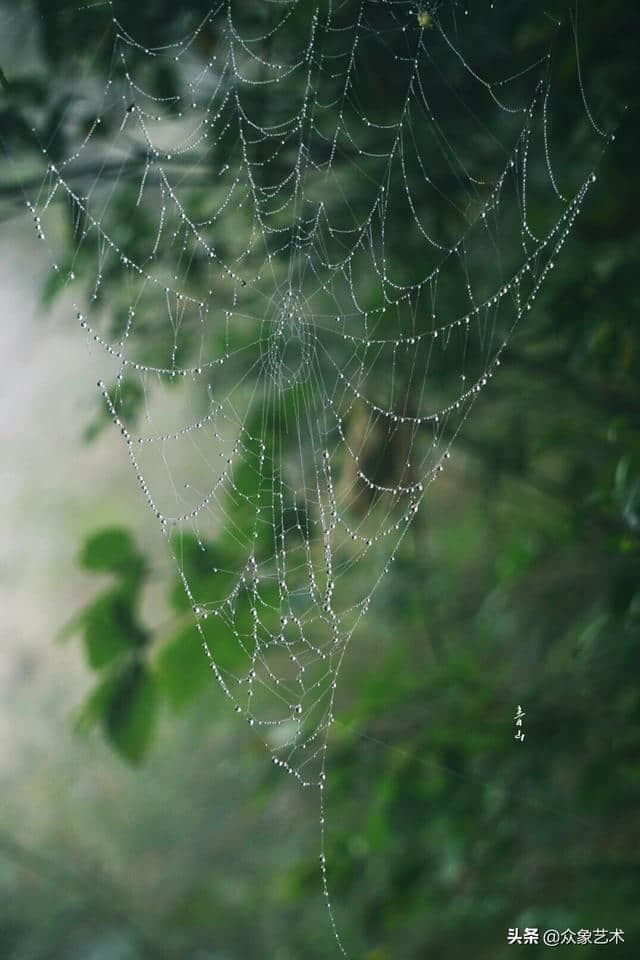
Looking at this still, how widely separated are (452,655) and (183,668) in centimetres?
62

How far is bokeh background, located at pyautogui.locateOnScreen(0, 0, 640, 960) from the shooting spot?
40.2 inches

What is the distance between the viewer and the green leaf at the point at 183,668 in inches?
36.9

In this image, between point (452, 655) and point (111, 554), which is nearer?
point (111, 554)

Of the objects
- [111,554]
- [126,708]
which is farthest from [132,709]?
[111,554]

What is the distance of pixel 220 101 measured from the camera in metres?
1.15

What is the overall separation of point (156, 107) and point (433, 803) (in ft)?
2.74

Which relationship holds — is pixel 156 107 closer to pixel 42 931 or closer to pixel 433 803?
pixel 433 803

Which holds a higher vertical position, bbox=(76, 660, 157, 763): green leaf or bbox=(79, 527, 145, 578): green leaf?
bbox=(79, 527, 145, 578): green leaf

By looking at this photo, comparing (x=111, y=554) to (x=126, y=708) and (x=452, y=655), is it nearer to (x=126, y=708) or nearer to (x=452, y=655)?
(x=126, y=708)

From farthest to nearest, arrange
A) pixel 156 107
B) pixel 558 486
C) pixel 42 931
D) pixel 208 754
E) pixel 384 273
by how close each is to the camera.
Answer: pixel 208 754, pixel 42 931, pixel 558 486, pixel 384 273, pixel 156 107

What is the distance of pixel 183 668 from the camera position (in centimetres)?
95

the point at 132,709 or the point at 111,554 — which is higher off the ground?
the point at 111,554

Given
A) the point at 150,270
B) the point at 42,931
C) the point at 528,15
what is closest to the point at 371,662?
the point at 42,931

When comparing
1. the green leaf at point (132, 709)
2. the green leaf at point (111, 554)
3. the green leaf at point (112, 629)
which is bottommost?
the green leaf at point (132, 709)
